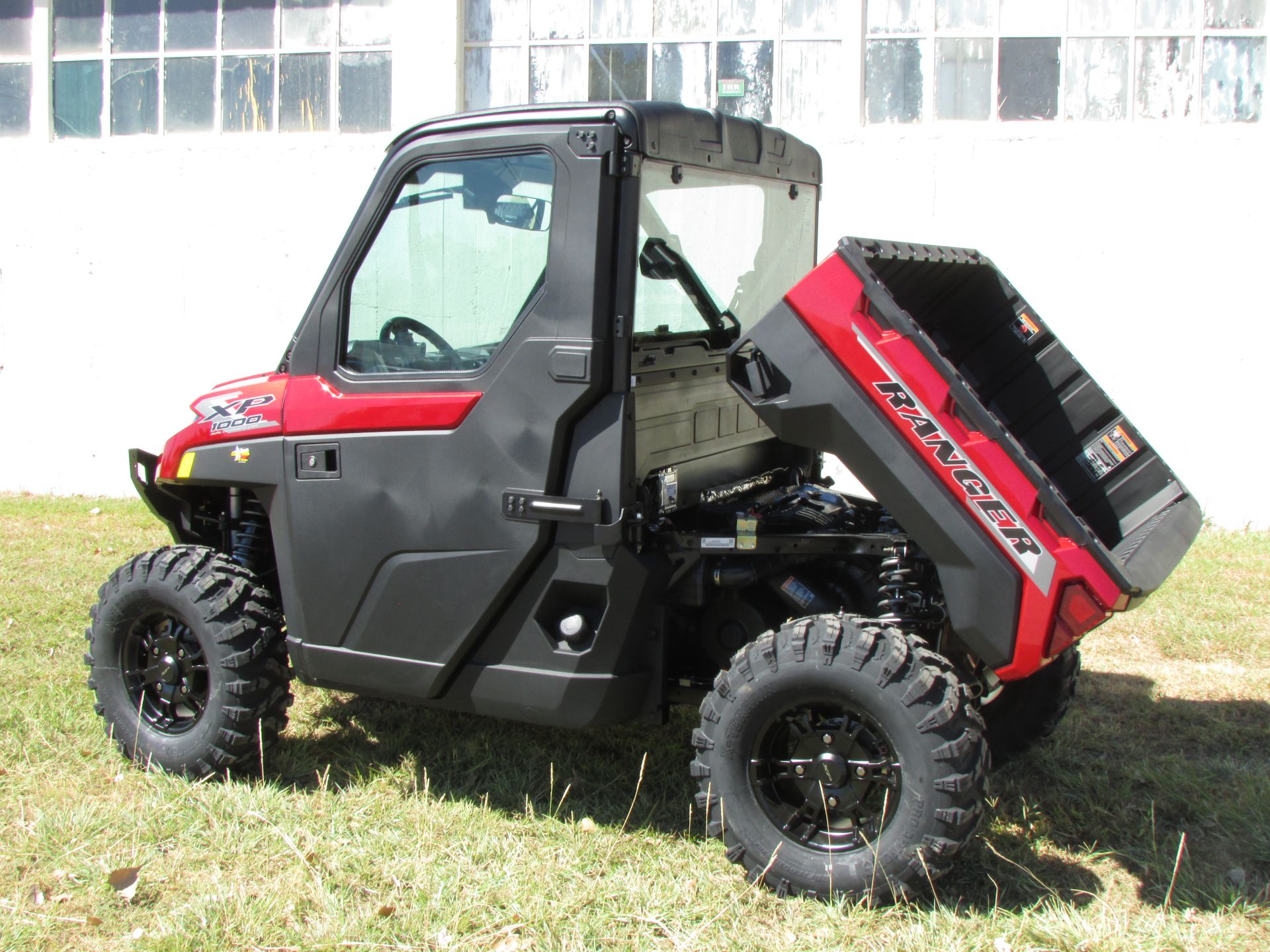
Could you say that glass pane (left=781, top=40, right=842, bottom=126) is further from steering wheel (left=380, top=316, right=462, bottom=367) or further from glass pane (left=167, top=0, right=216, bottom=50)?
steering wheel (left=380, top=316, right=462, bottom=367)

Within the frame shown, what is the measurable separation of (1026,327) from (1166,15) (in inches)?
194

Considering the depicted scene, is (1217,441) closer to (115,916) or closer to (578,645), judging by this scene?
(578,645)

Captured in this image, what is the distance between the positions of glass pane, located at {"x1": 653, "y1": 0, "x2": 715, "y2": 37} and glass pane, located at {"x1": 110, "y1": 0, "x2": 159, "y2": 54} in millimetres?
3914

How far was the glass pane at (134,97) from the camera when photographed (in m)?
9.33

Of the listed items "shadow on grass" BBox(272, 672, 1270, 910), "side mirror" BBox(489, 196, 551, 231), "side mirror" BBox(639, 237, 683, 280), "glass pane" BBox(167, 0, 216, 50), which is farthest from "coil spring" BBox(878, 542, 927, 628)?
"glass pane" BBox(167, 0, 216, 50)

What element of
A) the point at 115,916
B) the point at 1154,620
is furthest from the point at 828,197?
the point at 115,916

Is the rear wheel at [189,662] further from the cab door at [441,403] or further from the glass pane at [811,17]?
the glass pane at [811,17]

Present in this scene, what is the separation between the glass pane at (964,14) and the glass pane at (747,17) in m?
1.10

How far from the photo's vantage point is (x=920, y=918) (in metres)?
3.26

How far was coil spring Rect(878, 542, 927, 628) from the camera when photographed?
3527 mm

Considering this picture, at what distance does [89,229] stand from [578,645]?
24.6ft

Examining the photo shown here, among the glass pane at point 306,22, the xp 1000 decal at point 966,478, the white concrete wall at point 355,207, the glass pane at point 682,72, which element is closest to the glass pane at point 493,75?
the white concrete wall at point 355,207

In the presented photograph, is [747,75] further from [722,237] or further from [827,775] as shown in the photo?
[827,775]

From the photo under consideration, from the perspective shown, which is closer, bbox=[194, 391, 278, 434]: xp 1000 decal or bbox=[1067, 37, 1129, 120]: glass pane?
bbox=[194, 391, 278, 434]: xp 1000 decal
